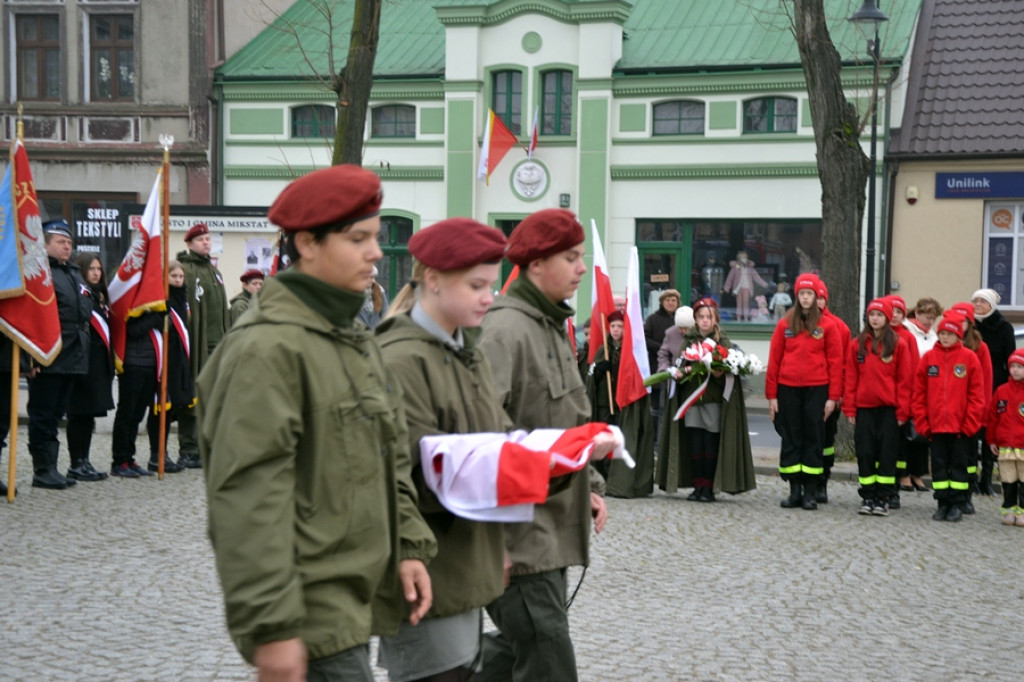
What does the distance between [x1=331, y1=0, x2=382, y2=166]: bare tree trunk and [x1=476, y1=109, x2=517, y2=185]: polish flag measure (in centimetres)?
1049

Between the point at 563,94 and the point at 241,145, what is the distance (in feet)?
24.8

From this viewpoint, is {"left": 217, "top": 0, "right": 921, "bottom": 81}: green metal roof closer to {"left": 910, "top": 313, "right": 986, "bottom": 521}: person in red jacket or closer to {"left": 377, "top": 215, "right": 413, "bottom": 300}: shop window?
{"left": 377, "top": 215, "right": 413, "bottom": 300}: shop window

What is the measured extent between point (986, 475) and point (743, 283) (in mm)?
13612

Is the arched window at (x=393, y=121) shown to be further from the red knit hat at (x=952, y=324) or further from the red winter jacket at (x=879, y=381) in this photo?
the red knit hat at (x=952, y=324)

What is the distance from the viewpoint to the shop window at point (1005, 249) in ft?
81.7

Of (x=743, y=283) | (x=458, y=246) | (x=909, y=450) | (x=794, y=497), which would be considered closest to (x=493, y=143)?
(x=743, y=283)

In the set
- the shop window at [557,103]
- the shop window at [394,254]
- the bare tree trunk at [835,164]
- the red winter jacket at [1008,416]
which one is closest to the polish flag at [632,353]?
the red winter jacket at [1008,416]

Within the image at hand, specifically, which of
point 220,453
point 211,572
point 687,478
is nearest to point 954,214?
point 687,478

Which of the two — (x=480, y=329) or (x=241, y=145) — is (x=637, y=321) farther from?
(x=241, y=145)

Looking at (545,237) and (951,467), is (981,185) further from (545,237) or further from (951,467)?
(545,237)

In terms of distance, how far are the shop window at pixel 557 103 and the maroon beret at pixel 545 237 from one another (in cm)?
2382

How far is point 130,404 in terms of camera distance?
12.6 m

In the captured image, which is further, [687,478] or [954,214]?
[954,214]

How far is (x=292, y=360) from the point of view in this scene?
10.1 feet
